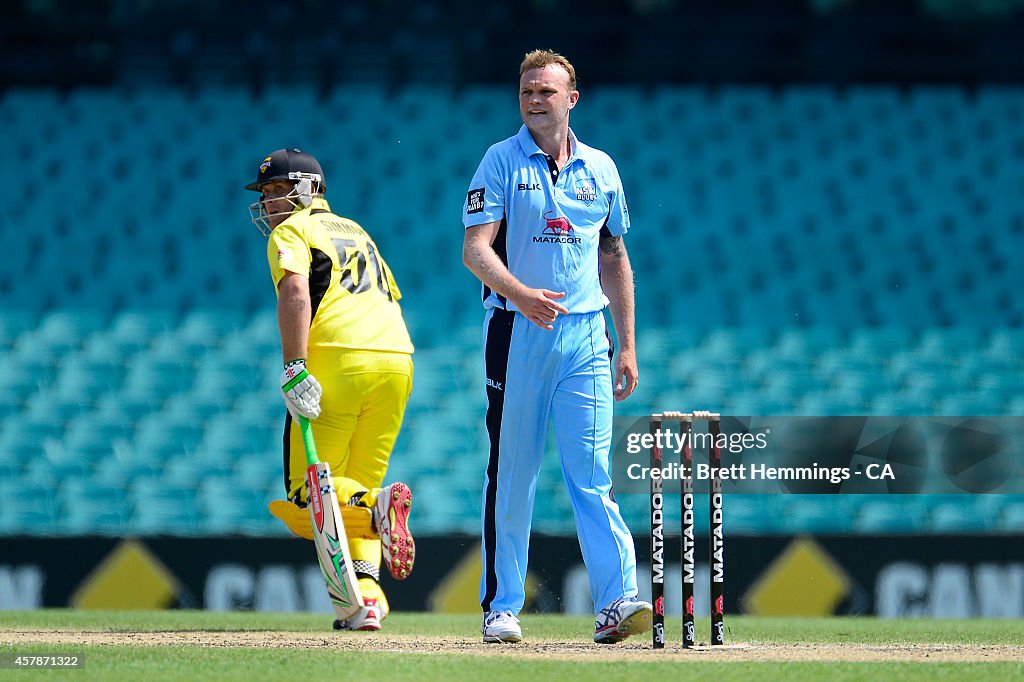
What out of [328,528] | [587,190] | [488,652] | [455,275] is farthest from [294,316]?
[455,275]

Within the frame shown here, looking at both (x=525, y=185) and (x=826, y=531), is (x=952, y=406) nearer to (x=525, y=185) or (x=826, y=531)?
(x=826, y=531)

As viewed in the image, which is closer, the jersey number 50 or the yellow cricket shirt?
the yellow cricket shirt

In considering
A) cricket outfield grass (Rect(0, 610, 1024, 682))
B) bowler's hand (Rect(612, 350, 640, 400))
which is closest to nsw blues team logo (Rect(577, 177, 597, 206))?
bowler's hand (Rect(612, 350, 640, 400))

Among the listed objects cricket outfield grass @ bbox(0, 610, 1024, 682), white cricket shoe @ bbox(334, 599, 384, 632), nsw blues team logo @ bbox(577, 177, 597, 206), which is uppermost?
nsw blues team logo @ bbox(577, 177, 597, 206)

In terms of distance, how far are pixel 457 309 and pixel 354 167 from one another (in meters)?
1.50

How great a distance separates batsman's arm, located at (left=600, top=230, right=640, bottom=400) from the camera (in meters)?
4.97

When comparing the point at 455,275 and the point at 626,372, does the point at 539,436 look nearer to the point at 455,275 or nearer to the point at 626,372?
the point at 626,372

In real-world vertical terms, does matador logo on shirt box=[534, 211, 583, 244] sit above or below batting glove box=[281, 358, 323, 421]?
above

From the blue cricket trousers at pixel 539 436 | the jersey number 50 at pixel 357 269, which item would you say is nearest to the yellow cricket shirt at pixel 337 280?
the jersey number 50 at pixel 357 269

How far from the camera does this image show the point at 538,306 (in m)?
4.50

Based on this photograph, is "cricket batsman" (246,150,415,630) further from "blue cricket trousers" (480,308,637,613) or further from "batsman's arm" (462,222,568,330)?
"batsman's arm" (462,222,568,330)

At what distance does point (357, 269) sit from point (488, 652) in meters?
1.78

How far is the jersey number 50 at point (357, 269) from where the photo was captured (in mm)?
5625

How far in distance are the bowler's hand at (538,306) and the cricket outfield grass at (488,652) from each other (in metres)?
Answer: 1.02
